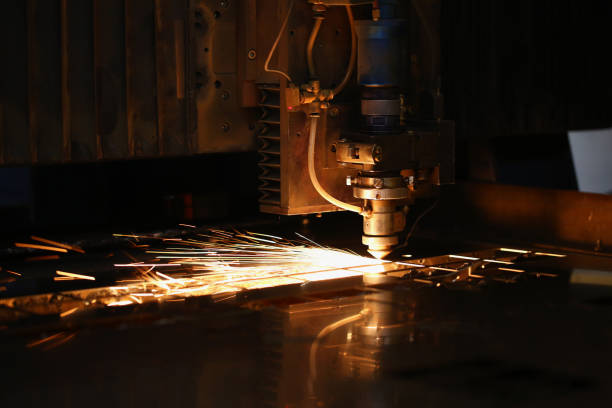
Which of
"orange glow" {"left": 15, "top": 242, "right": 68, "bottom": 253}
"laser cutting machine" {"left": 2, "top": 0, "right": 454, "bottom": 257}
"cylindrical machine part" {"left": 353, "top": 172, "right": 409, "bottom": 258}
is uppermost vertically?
"laser cutting machine" {"left": 2, "top": 0, "right": 454, "bottom": 257}

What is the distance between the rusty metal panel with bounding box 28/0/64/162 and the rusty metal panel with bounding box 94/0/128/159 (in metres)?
0.12

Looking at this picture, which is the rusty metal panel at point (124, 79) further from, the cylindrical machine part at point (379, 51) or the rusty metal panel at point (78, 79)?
the cylindrical machine part at point (379, 51)

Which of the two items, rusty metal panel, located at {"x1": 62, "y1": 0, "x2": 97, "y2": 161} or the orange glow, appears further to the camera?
the orange glow

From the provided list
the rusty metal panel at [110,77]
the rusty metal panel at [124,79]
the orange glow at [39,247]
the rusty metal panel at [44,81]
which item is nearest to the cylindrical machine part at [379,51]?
the rusty metal panel at [124,79]

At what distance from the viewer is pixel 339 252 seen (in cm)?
315

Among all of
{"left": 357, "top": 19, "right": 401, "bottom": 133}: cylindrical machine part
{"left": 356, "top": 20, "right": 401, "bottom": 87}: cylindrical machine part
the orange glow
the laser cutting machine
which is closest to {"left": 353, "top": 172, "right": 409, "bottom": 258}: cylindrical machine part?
the laser cutting machine

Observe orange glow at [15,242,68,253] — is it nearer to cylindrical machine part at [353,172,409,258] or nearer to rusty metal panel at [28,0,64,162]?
rusty metal panel at [28,0,64,162]

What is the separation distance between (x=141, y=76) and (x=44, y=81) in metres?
0.31

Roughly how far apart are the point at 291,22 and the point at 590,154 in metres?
3.98

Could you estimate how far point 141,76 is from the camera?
9.68 feet

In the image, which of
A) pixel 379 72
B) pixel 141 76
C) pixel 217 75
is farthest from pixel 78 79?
pixel 379 72

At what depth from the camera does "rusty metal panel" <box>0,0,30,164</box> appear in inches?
107

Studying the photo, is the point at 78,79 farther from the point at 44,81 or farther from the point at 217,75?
the point at 217,75

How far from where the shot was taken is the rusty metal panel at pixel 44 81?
277 cm
